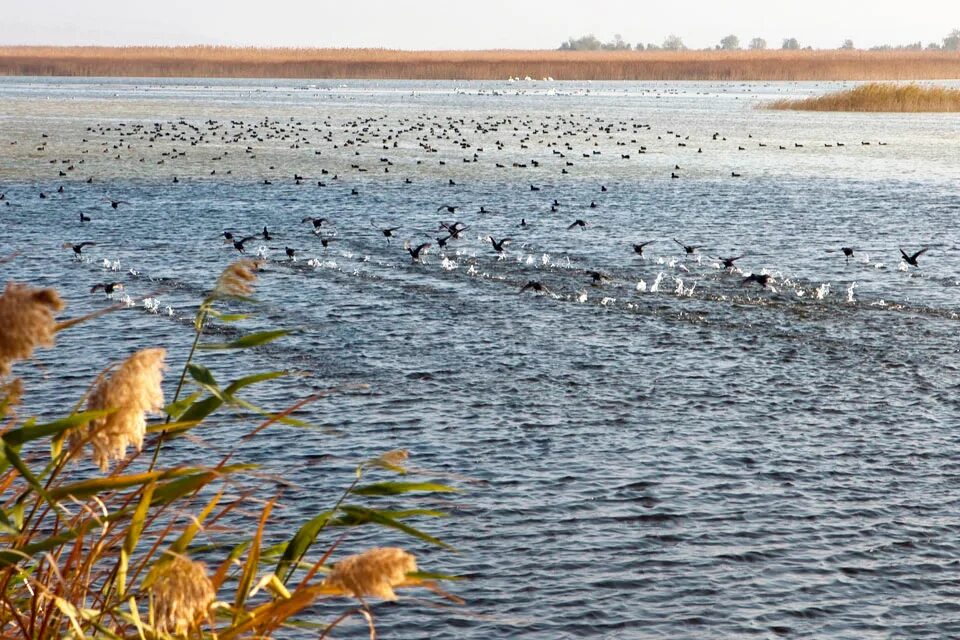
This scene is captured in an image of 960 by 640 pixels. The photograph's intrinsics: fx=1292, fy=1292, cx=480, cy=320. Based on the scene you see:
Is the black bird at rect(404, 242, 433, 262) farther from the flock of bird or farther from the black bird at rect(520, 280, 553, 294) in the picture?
the black bird at rect(520, 280, 553, 294)

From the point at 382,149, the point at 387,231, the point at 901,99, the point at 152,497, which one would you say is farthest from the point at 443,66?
the point at 152,497

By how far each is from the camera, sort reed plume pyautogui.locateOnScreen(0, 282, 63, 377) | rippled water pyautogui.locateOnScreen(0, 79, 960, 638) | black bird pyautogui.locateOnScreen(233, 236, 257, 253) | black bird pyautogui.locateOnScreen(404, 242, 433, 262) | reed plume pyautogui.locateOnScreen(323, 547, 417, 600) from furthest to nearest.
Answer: black bird pyautogui.locateOnScreen(233, 236, 257, 253) < black bird pyautogui.locateOnScreen(404, 242, 433, 262) < rippled water pyautogui.locateOnScreen(0, 79, 960, 638) < reed plume pyautogui.locateOnScreen(323, 547, 417, 600) < reed plume pyautogui.locateOnScreen(0, 282, 63, 377)

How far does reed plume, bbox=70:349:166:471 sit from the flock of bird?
62.9 feet

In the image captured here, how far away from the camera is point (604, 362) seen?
15508 millimetres

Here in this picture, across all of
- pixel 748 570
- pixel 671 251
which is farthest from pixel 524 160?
pixel 748 570

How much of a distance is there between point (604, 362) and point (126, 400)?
41.1 feet

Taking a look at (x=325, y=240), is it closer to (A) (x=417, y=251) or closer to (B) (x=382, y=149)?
(A) (x=417, y=251)

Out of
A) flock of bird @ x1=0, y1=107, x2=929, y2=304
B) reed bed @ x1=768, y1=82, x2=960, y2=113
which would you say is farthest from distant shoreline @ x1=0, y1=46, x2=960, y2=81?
flock of bird @ x1=0, y1=107, x2=929, y2=304

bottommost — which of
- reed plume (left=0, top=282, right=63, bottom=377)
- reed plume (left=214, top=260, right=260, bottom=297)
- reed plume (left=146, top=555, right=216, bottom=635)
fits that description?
reed plume (left=146, top=555, right=216, bottom=635)

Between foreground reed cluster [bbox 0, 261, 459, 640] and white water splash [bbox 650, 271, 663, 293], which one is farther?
white water splash [bbox 650, 271, 663, 293]

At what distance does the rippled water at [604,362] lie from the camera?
351 inches

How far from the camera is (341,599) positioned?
27.9ft

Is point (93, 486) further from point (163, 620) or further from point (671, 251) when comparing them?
point (671, 251)

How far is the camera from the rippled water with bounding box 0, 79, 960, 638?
351 inches
